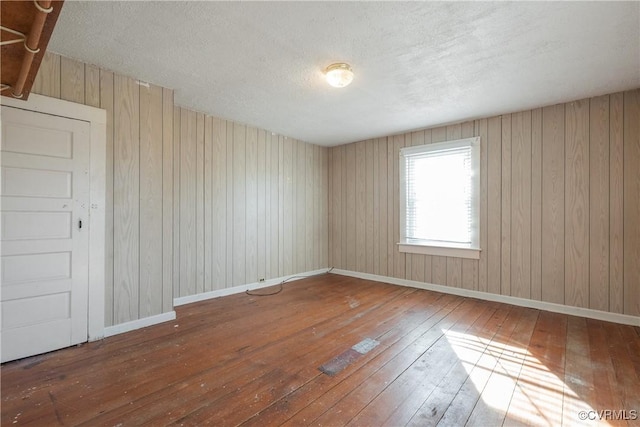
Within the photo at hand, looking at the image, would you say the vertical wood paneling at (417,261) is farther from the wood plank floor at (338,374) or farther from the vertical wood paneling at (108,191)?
the vertical wood paneling at (108,191)

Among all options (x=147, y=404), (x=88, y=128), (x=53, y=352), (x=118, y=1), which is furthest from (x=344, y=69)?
(x=53, y=352)

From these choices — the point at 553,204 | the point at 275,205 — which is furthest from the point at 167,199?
the point at 553,204

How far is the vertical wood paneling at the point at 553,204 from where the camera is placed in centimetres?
339

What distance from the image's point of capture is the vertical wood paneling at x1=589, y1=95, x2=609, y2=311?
314 centimetres

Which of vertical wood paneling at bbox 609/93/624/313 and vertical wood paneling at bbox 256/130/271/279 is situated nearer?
vertical wood paneling at bbox 609/93/624/313

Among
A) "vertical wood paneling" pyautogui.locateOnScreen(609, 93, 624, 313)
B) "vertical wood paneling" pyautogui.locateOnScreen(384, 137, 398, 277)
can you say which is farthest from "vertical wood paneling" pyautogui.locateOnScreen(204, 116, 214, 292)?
"vertical wood paneling" pyautogui.locateOnScreen(609, 93, 624, 313)

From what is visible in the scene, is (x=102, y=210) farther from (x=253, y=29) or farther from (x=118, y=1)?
(x=253, y=29)

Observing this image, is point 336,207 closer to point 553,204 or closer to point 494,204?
point 494,204

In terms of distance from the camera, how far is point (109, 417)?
5.27 feet

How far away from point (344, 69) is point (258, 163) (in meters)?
2.40

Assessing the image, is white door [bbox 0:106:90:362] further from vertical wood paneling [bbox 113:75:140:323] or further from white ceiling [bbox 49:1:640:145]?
white ceiling [bbox 49:1:640:145]

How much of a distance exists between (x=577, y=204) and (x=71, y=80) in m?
5.33

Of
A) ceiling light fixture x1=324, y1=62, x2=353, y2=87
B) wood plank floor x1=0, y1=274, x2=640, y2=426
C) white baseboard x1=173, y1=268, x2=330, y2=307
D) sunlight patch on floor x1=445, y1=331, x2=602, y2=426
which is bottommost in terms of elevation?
sunlight patch on floor x1=445, y1=331, x2=602, y2=426

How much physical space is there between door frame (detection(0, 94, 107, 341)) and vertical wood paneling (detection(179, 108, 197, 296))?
1043mm
